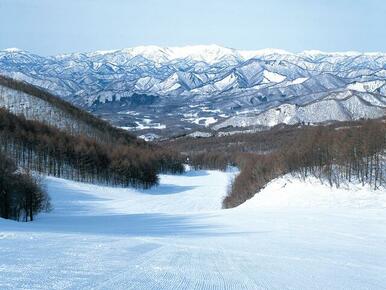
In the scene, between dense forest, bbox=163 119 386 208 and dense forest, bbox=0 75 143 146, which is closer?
dense forest, bbox=163 119 386 208

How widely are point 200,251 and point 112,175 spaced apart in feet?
297

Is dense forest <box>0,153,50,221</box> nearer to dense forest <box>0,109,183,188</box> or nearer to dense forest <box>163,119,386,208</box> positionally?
dense forest <box>163,119,386,208</box>

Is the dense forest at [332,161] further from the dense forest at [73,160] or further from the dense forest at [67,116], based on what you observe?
the dense forest at [67,116]

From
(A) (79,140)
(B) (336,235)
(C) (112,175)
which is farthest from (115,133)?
(B) (336,235)

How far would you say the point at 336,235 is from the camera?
22844 mm

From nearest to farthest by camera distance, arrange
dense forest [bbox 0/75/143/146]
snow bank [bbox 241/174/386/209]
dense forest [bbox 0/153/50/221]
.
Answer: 1. snow bank [bbox 241/174/386/209]
2. dense forest [bbox 0/153/50/221]
3. dense forest [bbox 0/75/143/146]

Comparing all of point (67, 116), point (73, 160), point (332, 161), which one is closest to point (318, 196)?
point (332, 161)

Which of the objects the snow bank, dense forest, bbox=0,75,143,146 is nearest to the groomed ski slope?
the snow bank


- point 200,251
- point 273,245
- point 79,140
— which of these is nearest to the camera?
point 200,251

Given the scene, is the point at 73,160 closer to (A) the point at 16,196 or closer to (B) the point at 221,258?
(A) the point at 16,196

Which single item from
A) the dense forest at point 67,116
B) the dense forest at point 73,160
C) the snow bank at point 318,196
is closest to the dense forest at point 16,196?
the snow bank at point 318,196

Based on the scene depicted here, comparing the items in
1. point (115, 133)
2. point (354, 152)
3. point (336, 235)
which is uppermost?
point (115, 133)

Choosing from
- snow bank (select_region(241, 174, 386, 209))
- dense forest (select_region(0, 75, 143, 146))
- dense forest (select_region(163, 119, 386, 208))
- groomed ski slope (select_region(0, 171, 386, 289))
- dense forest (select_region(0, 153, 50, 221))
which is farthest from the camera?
dense forest (select_region(0, 75, 143, 146))

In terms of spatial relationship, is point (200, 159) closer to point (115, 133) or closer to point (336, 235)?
point (115, 133)
